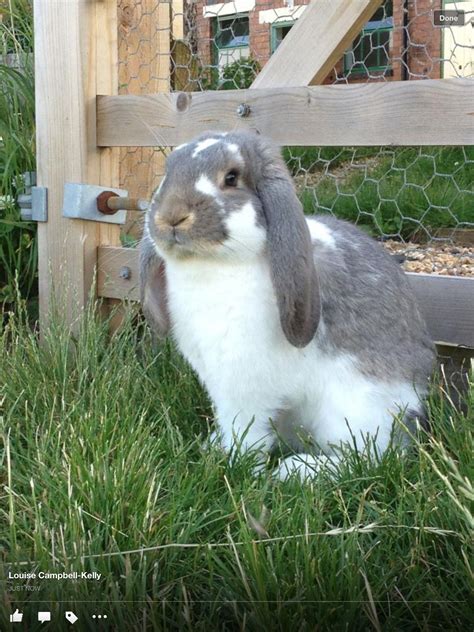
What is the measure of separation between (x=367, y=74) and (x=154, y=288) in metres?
1.63

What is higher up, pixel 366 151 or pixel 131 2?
pixel 131 2

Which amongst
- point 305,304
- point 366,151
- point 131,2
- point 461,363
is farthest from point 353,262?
point 366,151

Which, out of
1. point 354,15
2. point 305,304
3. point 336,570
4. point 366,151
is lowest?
point 336,570

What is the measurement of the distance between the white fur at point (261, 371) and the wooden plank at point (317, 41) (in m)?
0.78

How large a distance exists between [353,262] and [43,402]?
33.4 inches

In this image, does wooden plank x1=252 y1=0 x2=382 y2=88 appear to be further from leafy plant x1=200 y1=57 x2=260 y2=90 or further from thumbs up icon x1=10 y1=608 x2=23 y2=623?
thumbs up icon x1=10 y1=608 x2=23 y2=623

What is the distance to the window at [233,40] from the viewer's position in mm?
3391

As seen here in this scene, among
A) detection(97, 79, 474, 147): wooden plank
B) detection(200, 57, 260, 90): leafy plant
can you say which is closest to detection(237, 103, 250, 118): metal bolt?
detection(97, 79, 474, 147): wooden plank

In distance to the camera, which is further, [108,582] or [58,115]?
[58,115]

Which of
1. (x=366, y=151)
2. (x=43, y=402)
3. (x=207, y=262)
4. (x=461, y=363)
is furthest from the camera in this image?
(x=366, y=151)

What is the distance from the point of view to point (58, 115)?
108 inches

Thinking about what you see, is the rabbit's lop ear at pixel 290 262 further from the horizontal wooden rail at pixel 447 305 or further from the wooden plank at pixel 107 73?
the wooden plank at pixel 107 73

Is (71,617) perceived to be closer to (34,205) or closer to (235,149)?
(235,149)

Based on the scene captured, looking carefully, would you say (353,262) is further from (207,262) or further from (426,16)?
(426,16)
